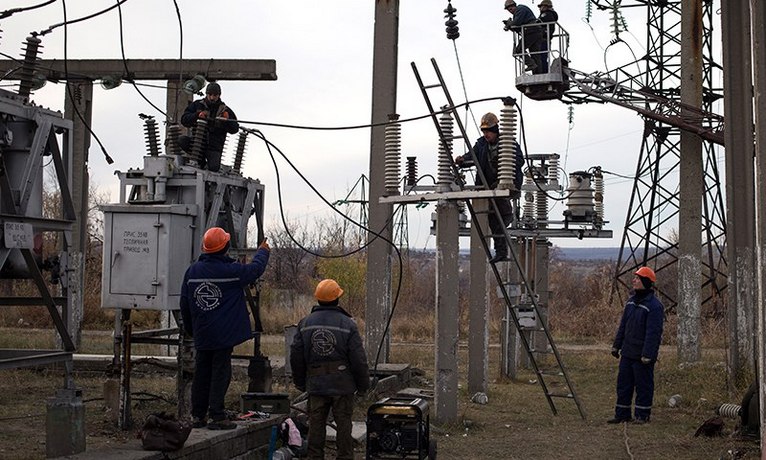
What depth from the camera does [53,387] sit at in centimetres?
1659

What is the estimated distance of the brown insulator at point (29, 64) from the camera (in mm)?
10891

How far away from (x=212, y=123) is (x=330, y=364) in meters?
4.48

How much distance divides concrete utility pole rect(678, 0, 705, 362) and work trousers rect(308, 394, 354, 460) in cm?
1463

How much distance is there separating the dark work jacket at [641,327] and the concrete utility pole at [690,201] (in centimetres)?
873

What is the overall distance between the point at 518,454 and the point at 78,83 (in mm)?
13712

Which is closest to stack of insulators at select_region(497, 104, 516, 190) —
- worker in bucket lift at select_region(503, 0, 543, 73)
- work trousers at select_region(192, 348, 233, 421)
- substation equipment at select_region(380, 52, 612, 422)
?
substation equipment at select_region(380, 52, 612, 422)

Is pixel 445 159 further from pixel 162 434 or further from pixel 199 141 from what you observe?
pixel 162 434

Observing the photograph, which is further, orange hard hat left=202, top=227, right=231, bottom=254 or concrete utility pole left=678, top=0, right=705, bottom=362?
concrete utility pole left=678, top=0, right=705, bottom=362

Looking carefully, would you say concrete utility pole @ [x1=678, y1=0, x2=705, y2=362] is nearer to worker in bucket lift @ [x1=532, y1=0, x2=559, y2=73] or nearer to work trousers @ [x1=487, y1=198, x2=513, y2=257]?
worker in bucket lift @ [x1=532, y1=0, x2=559, y2=73]

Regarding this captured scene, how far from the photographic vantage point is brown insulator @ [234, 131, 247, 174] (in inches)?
578

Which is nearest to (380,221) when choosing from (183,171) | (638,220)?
(183,171)

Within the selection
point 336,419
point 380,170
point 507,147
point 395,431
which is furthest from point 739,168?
point 336,419

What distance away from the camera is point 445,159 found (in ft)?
46.6

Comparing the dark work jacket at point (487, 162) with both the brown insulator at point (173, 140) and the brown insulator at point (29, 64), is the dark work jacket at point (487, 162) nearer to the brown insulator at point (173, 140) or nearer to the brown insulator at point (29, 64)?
the brown insulator at point (173, 140)
